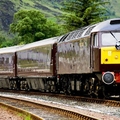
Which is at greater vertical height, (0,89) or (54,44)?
(54,44)

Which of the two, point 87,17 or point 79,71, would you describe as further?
point 87,17

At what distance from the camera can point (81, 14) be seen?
1875 inches

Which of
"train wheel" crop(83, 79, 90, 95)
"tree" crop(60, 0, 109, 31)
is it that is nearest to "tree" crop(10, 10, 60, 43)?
"tree" crop(60, 0, 109, 31)

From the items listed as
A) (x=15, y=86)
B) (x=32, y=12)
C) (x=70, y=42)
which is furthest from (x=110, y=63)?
(x=32, y=12)

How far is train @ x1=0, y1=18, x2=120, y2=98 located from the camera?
59.6 feet

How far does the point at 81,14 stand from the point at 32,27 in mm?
41825

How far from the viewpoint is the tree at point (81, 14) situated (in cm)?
4656

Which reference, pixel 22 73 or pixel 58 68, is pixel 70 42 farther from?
pixel 22 73

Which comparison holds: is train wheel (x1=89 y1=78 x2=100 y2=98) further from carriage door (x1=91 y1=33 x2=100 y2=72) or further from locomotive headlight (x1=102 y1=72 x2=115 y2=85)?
locomotive headlight (x1=102 y1=72 x2=115 y2=85)

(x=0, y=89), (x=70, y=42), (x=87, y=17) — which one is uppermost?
(x=87, y=17)

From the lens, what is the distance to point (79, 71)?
20.8 m

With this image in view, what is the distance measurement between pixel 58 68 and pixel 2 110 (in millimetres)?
7154

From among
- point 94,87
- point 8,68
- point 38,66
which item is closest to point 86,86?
point 94,87

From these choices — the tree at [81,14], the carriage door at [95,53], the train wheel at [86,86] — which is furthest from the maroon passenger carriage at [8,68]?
the carriage door at [95,53]
